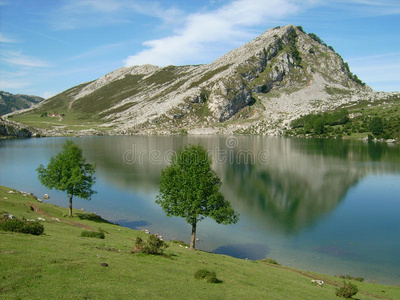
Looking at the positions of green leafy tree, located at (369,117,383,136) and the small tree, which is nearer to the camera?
the small tree

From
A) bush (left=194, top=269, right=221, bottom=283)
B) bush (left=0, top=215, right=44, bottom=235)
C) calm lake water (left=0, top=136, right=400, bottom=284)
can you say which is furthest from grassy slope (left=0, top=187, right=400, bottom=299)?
calm lake water (left=0, top=136, right=400, bottom=284)

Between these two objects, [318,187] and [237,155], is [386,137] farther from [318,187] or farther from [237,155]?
[318,187]

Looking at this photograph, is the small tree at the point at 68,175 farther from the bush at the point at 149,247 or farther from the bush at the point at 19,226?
the bush at the point at 149,247

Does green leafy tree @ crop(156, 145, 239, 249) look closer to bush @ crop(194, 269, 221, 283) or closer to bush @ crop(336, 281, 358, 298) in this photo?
bush @ crop(194, 269, 221, 283)

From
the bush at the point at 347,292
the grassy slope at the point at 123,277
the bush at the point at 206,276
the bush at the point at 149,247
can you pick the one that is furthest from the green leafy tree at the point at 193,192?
the bush at the point at 347,292

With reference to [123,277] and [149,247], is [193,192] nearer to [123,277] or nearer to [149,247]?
[149,247]

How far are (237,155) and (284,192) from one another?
52625 millimetres

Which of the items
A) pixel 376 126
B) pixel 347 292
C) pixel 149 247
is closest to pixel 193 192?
pixel 149 247

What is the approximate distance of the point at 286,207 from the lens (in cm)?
5653

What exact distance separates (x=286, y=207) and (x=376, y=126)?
165676 mm

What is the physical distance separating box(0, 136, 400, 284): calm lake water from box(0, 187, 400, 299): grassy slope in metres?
11.3

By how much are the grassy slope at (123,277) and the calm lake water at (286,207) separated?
37.2 ft

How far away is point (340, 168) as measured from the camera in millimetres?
95750

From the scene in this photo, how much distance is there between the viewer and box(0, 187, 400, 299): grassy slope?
13.9 metres
